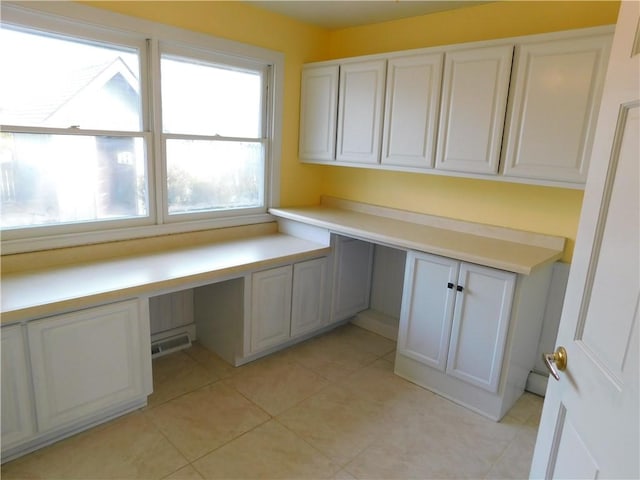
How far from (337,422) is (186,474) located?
0.80 meters

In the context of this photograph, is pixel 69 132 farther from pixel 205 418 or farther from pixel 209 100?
pixel 205 418

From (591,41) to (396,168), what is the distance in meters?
1.23

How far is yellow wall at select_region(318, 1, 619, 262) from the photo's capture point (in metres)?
2.35

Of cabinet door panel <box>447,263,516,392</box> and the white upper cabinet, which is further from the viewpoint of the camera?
cabinet door panel <box>447,263,516,392</box>

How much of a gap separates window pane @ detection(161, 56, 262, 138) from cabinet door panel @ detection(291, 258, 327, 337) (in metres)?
1.11

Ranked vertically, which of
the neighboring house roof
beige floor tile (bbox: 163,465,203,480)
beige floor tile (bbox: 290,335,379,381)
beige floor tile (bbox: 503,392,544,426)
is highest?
the neighboring house roof

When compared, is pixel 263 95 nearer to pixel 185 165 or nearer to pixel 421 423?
pixel 185 165

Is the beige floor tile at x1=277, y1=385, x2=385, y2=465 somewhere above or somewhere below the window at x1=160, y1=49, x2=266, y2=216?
below

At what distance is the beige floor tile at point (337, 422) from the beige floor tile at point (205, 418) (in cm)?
21

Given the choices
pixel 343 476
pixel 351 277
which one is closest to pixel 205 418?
pixel 343 476

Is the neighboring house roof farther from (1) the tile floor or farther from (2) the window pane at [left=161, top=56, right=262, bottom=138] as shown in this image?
(1) the tile floor

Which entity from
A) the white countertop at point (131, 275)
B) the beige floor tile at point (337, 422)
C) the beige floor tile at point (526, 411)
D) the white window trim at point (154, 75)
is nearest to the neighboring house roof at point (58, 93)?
the white window trim at point (154, 75)

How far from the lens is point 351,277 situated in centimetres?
324

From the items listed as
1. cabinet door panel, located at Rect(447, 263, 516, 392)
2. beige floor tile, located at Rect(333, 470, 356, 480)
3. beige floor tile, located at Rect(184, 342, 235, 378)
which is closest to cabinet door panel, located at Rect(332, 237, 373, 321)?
beige floor tile, located at Rect(184, 342, 235, 378)
